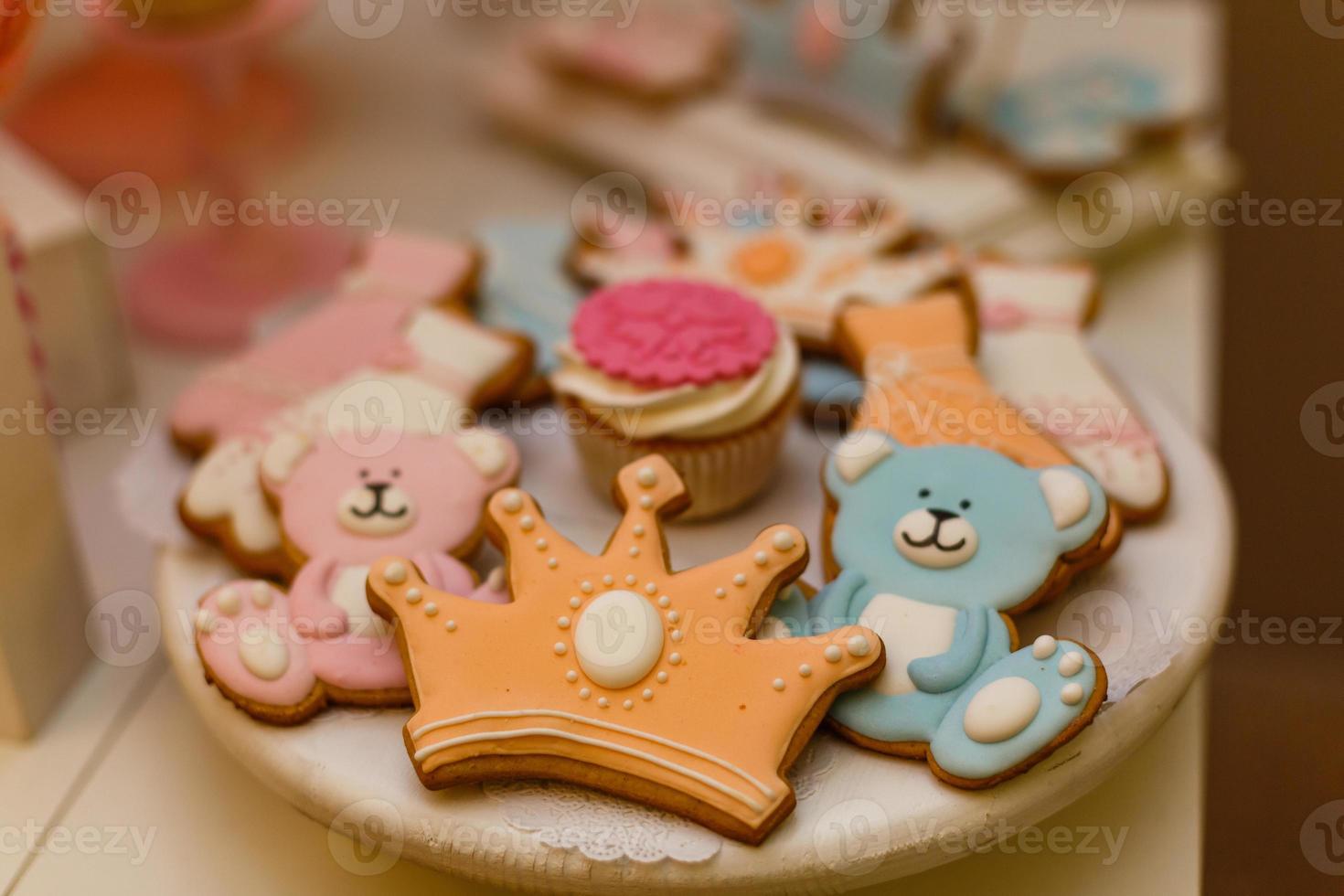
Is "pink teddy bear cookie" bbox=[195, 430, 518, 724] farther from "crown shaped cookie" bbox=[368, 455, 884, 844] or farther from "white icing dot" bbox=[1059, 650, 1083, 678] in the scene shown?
"white icing dot" bbox=[1059, 650, 1083, 678]

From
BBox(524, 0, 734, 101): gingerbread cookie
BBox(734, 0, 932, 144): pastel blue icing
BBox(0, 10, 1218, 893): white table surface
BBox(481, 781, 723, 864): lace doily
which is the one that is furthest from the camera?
BBox(524, 0, 734, 101): gingerbread cookie

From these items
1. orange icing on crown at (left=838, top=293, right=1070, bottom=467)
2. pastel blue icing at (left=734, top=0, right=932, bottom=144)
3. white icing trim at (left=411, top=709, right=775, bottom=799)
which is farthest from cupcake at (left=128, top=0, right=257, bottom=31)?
white icing trim at (left=411, top=709, right=775, bottom=799)

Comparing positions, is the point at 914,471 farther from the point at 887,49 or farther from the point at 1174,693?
the point at 887,49

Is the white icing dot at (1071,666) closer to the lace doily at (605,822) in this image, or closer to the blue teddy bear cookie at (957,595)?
the blue teddy bear cookie at (957,595)

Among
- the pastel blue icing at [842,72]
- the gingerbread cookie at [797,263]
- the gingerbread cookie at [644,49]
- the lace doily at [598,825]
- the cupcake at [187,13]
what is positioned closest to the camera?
the lace doily at [598,825]

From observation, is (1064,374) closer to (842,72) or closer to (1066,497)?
(1066,497)

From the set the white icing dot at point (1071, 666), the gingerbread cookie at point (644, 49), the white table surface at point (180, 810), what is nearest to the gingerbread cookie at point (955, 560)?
the white icing dot at point (1071, 666)
